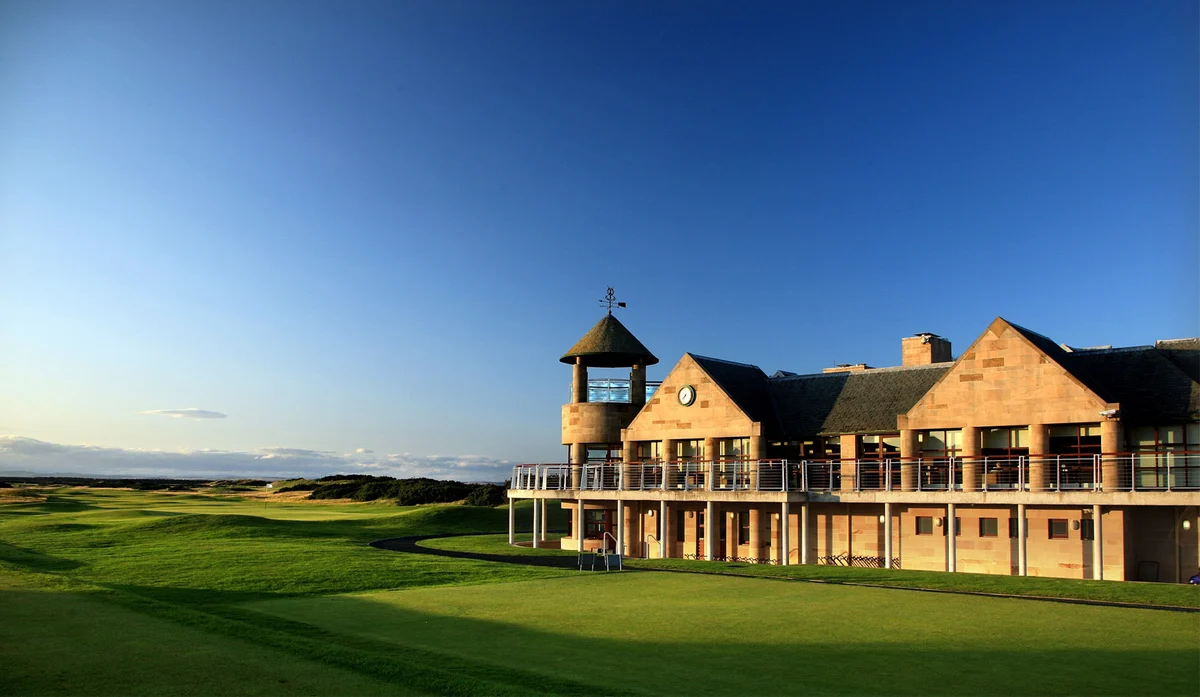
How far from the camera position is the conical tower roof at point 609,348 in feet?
138

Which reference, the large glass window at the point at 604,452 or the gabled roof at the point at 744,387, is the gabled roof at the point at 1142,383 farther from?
the large glass window at the point at 604,452

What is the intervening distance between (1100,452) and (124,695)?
A: 28552mm

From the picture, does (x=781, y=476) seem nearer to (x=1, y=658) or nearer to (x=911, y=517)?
(x=911, y=517)

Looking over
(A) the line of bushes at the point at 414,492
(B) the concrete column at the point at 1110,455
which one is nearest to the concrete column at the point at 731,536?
(B) the concrete column at the point at 1110,455

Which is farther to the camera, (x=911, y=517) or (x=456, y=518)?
(x=456, y=518)

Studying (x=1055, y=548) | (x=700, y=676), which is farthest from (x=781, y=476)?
(x=700, y=676)

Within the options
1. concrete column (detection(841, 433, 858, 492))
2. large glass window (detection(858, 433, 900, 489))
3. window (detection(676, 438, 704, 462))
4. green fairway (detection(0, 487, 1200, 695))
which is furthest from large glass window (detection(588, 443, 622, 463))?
green fairway (detection(0, 487, 1200, 695))

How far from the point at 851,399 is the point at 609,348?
1088 centimetres

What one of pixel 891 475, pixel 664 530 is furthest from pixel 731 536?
pixel 891 475

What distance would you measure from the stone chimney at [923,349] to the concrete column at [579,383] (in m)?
13.8

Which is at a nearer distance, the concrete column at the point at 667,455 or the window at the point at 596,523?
the concrete column at the point at 667,455

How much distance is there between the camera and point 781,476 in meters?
36.1

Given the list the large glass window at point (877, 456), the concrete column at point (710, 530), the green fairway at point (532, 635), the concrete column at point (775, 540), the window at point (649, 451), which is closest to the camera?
the green fairway at point (532, 635)

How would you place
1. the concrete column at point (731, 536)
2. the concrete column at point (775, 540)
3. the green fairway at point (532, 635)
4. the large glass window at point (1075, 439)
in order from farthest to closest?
the concrete column at point (731, 536) → the concrete column at point (775, 540) → the large glass window at point (1075, 439) → the green fairway at point (532, 635)
